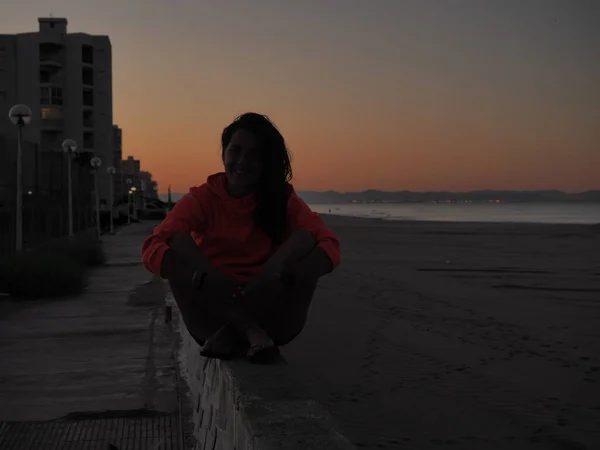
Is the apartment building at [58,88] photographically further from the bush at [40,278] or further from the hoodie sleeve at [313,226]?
the hoodie sleeve at [313,226]

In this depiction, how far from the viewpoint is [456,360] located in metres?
6.08

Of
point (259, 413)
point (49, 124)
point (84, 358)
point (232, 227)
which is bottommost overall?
point (84, 358)

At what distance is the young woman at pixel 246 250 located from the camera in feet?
8.97

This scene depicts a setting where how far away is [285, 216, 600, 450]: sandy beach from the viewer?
4.29 m

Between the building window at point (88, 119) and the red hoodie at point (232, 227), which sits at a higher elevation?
the building window at point (88, 119)

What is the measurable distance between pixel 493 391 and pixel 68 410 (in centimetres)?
307

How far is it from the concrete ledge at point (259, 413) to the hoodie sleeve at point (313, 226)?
20.2 inches

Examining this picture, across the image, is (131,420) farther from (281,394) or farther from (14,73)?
(14,73)

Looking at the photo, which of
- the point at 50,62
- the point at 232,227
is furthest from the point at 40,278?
the point at 50,62

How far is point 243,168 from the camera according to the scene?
303cm

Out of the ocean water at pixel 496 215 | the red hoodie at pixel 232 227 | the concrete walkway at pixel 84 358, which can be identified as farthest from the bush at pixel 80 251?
the ocean water at pixel 496 215

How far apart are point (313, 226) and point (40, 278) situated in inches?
291

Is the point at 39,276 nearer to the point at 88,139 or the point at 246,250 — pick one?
the point at 246,250

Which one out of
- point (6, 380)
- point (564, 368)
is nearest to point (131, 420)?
point (6, 380)
